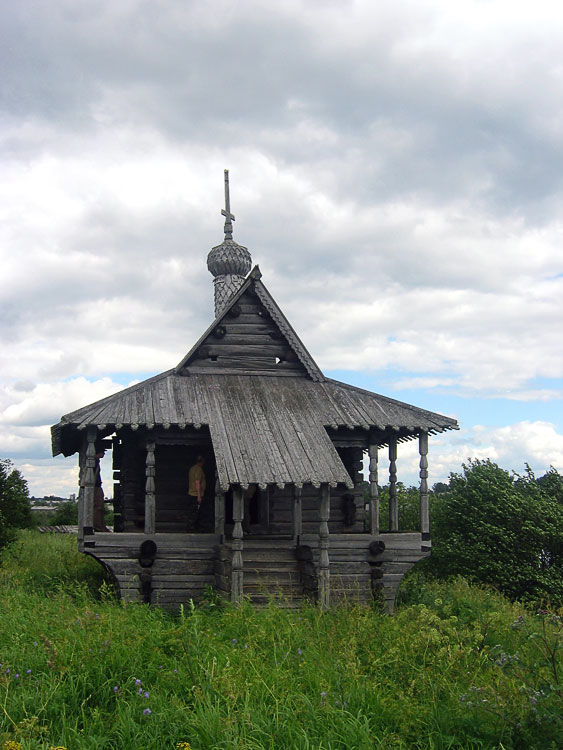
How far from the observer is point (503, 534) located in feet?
70.7

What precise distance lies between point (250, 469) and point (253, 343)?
14.4 feet

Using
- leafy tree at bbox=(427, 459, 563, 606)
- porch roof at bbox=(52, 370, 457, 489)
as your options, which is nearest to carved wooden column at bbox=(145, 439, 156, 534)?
porch roof at bbox=(52, 370, 457, 489)

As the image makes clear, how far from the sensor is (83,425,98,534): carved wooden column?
13945 mm

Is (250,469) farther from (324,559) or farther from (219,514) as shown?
(324,559)

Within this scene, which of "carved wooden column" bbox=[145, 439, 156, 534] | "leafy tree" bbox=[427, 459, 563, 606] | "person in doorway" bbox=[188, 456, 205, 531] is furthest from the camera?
"leafy tree" bbox=[427, 459, 563, 606]

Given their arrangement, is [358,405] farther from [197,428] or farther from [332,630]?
[332,630]

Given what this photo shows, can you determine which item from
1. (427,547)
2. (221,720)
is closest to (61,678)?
(221,720)

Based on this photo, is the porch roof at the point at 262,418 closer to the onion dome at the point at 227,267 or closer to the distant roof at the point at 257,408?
the distant roof at the point at 257,408

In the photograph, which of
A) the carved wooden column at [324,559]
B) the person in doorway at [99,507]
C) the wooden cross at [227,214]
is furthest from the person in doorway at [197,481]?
the wooden cross at [227,214]

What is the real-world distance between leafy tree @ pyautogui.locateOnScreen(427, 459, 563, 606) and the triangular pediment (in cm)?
856

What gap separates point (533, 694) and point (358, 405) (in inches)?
400

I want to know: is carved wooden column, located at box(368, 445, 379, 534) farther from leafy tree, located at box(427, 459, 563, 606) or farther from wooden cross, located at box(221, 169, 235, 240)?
wooden cross, located at box(221, 169, 235, 240)

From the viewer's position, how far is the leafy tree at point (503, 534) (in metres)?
21.1

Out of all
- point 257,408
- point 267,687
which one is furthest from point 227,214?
point 267,687
